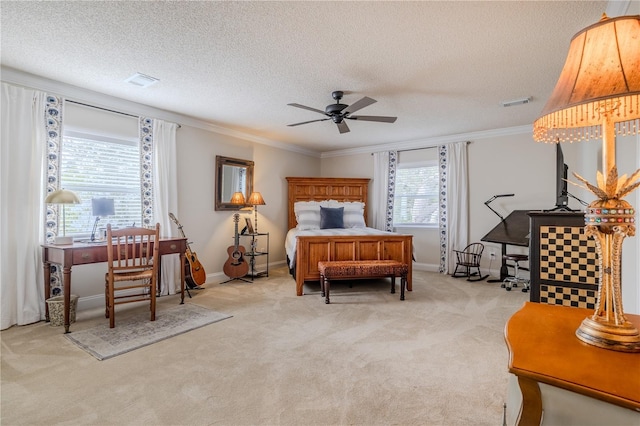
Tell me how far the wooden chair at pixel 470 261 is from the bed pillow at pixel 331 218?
84.5 inches

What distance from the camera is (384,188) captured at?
641 cm

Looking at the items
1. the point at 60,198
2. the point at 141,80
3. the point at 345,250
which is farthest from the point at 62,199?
the point at 345,250

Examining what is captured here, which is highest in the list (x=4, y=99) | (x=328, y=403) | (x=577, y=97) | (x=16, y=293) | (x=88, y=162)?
(x=4, y=99)

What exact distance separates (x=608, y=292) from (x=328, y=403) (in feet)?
5.12

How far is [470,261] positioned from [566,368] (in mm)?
5279

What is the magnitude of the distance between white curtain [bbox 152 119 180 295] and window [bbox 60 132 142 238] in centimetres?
23

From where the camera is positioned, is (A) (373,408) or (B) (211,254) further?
(B) (211,254)

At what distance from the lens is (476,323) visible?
3176 millimetres

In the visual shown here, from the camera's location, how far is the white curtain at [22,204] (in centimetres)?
304

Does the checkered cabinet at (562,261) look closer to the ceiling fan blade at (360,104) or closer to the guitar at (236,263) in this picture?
the ceiling fan blade at (360,104)

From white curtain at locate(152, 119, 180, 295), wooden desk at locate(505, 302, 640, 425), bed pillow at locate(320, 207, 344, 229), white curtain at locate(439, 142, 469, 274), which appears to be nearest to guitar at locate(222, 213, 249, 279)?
white curtain at locate(152, 119, 180, 295)

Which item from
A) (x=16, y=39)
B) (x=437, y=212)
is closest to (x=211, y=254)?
(x=16, y=39)

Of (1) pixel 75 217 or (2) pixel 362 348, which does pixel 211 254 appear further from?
(2) pixel 362 348

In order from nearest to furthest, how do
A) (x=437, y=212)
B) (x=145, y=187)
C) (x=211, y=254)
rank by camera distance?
(x=145, y=187), (x=211, y=254), (x=437, y=212)
